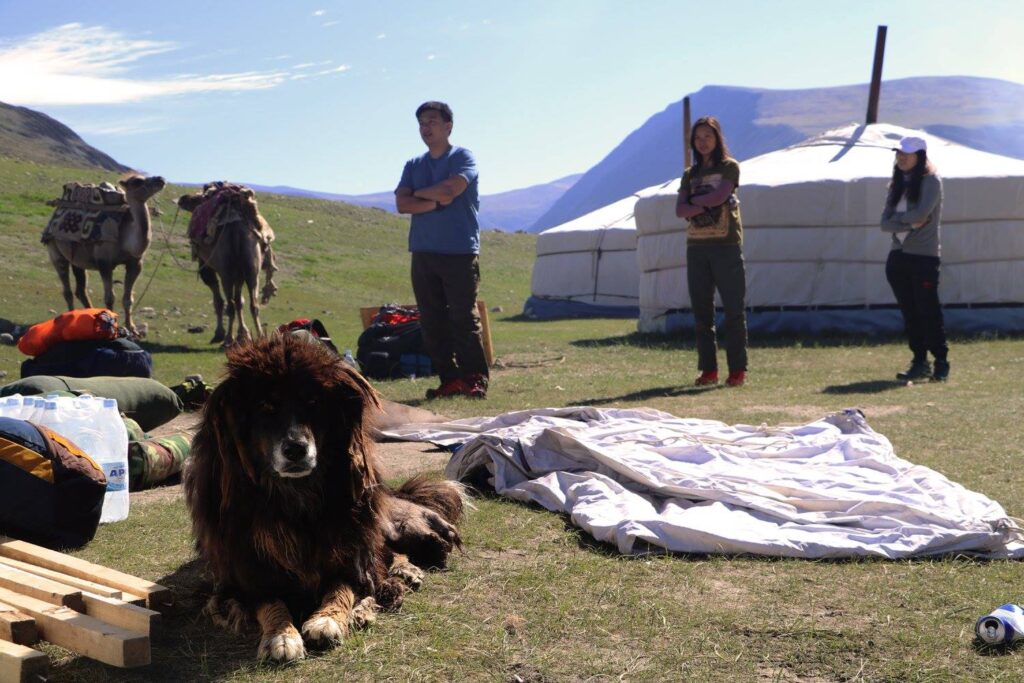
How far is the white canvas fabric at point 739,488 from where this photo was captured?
3.73m

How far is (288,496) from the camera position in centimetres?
294

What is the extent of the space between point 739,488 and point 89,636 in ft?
8.48

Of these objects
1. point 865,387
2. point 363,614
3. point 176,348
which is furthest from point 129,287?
point 363,614

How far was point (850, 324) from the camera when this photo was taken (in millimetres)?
12836

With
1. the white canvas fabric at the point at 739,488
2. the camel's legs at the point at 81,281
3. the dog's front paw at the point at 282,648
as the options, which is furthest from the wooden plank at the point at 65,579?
the camel's legs at the point at 81,281

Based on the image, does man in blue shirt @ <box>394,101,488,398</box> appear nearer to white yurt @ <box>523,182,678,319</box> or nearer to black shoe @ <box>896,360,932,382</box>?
black shoe @ <box>896,360,932,382</box>

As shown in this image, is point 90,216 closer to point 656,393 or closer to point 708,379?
point 656,393

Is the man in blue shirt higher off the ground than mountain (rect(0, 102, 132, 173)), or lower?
lower

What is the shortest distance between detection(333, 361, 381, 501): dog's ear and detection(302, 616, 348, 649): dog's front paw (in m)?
0.37

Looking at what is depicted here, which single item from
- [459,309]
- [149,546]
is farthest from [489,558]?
[459,309]

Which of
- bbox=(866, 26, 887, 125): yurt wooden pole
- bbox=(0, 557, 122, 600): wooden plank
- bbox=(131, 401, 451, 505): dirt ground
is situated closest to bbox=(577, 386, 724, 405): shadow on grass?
bbox=(131, 401, 451, 505): dirt ground

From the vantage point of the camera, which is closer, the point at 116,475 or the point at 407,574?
the point at 407,574

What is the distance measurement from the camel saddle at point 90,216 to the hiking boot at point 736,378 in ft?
25.1

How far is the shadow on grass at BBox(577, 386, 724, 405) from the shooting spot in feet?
25.7
